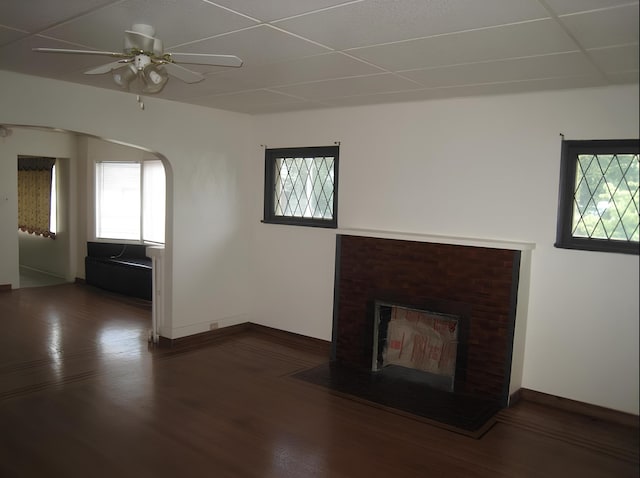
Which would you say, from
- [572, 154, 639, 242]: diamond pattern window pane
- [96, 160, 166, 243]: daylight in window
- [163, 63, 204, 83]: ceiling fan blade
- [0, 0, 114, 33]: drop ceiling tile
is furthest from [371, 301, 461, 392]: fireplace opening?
[96, 160, 166, 243]: daylight in window

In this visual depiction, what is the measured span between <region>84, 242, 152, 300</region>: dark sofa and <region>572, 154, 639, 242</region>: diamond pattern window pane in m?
6.34

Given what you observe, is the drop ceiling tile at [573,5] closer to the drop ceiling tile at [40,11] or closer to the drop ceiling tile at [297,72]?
the drop ceiling tile at [297,72]

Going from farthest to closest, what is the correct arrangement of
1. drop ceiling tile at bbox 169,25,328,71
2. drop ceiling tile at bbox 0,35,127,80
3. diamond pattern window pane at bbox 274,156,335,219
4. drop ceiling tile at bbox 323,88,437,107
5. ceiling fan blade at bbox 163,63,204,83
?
1. diamond pattern window pane at bbox 274,156,335,219
2. drop ceiling tile at bbox 323,88,437,107
3. drop ceiling tile at bbox 0,35,127,80
4. ceiling fan blade at bbox 163,63,204,83
5. drop ceiling tile at bbox 169,25,328,71

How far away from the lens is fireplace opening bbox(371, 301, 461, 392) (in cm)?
432

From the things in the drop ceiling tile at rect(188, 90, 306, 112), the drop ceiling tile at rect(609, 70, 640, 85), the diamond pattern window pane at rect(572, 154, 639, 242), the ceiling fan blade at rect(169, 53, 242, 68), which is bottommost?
the diamond pattern window pane at rect(572, 154, 639, 242)

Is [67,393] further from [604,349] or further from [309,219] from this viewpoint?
[604,349]

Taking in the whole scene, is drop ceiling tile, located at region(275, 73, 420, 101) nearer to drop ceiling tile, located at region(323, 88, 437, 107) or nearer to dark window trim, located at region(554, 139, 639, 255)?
drop ceiling tile, located at region(323, 88, 437, 107)

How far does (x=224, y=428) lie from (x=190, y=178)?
2.66 metres

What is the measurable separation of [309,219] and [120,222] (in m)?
3.92

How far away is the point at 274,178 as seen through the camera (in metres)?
5.59

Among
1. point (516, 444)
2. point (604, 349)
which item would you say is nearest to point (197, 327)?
point (516, 444)

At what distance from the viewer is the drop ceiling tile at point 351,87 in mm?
3666

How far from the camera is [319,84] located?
12.8 ft

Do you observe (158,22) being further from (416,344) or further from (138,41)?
(416,344)
